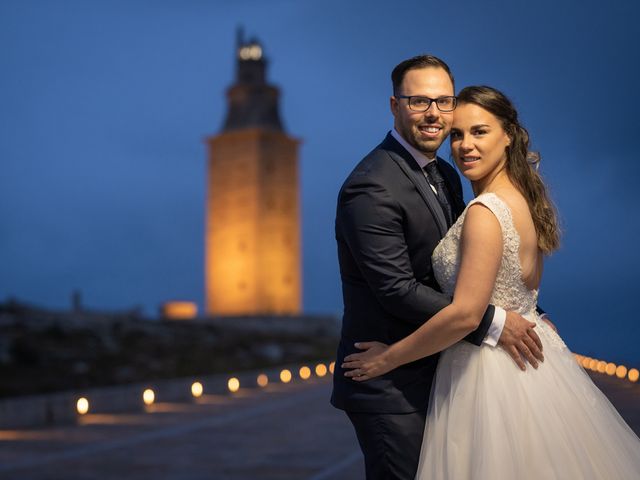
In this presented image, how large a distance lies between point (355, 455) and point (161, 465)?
1905mm

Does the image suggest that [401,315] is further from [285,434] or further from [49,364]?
[49,364]

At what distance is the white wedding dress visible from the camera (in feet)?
11.2

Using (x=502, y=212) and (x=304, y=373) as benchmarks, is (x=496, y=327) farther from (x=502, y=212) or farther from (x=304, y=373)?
(x=304, y=373)

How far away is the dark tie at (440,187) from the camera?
3.83m

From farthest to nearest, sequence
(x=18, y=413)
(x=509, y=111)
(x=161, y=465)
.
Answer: (x=18, y=413) < (x=161, y=465) < (x=509, y=111)

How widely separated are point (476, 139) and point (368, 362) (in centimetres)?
104

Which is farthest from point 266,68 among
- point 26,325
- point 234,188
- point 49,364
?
point 49,364

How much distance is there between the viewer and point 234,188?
48.5 meters

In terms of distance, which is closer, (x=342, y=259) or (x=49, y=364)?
(x=342, y=259)

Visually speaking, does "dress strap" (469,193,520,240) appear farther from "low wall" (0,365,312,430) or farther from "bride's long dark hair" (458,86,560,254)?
"low wall" (0,365,312,430)

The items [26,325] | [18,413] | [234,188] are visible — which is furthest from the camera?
[234,188]

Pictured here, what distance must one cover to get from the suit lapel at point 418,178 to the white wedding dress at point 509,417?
97mm

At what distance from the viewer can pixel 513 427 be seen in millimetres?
3469

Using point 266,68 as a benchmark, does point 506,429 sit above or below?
below
